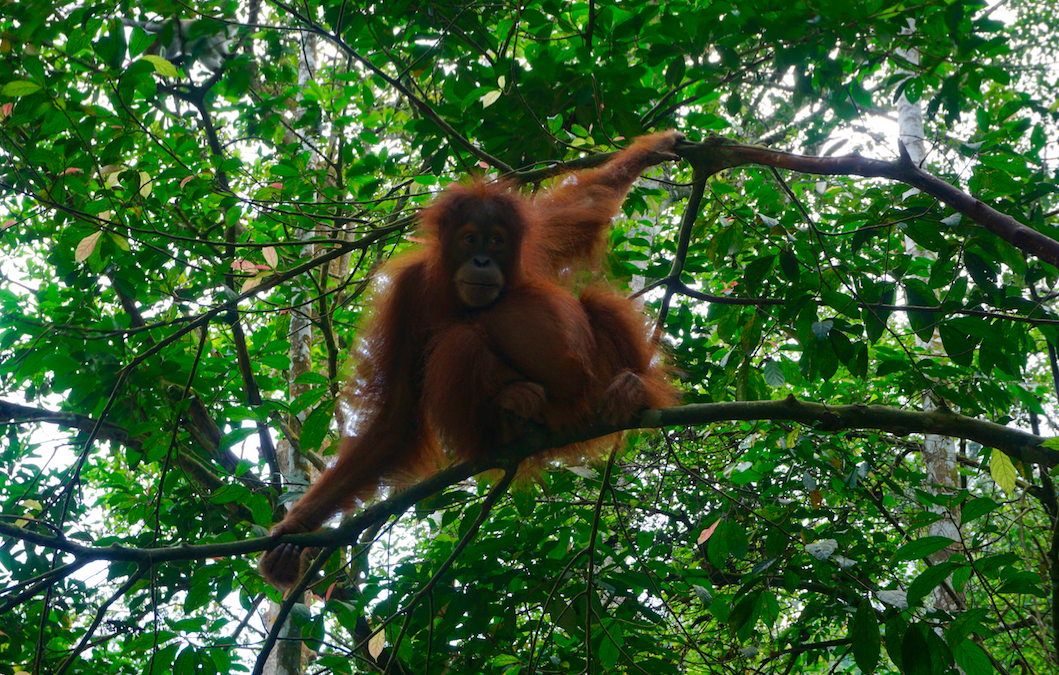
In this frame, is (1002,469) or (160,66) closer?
(1002,469)

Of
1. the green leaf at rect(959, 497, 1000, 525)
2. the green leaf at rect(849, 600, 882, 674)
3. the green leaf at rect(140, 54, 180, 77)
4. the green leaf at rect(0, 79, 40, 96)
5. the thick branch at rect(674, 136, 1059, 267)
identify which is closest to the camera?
the green leaf at rect(959, 497, 1000, 525)

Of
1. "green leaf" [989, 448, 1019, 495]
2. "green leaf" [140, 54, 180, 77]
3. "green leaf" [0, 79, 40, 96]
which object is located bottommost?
"green leaf" [989, 448, 1019, 495]

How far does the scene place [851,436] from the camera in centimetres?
396

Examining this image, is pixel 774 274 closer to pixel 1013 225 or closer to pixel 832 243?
pixel 832 243

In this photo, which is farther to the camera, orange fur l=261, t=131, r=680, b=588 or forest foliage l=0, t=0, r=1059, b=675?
orange fur l=261, t=131, r=680, b=588

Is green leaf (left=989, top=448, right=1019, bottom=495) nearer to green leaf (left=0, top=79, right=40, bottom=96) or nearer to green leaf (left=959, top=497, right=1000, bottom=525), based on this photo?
green leaf (left=959, top=497, right=1000, bottom=525)

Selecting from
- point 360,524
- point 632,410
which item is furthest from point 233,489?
point 632,410

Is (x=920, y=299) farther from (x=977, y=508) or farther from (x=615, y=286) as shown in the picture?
(x=615, y=286)

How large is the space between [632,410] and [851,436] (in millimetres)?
1898

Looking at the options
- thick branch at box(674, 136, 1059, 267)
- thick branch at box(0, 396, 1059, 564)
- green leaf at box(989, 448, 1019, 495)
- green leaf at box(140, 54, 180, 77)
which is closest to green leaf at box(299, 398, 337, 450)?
thick branch at box(0, 396, 1059, 564)

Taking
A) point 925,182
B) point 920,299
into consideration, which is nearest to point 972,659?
point 920,299

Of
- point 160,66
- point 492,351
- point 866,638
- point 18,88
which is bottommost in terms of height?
point 866,638

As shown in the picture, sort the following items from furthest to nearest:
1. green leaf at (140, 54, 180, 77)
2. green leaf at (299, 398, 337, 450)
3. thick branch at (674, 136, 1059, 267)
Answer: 1. green leaf at (299, 398, 337, 450)
2. green leaf at (140, 54, 180, 77)
3. thick branch at (674, 136, 1059, 267)

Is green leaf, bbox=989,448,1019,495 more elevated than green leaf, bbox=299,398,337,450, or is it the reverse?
green leaf, bbox=299,398,337,450
